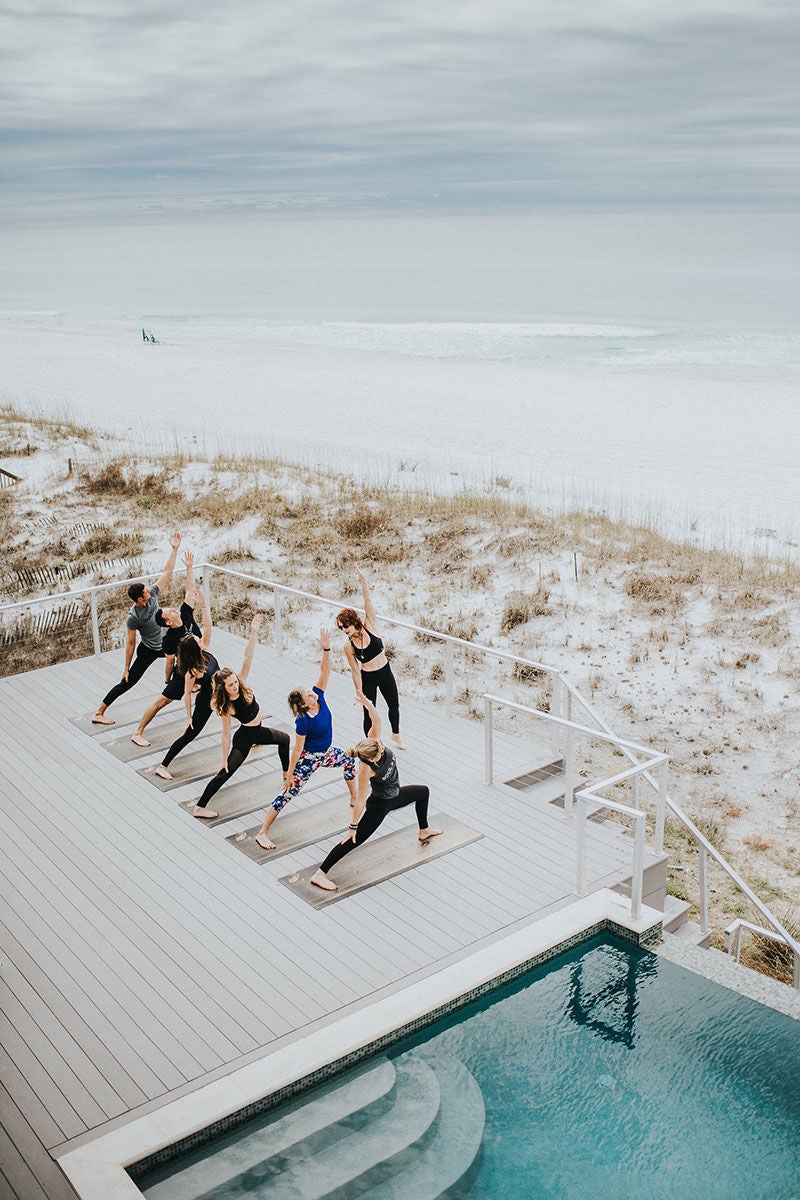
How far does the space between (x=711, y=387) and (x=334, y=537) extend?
29.7 meters

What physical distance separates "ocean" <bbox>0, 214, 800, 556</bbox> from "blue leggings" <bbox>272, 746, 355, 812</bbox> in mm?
13690

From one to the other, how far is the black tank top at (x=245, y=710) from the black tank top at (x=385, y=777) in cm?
148

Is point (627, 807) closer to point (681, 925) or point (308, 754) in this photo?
point (681, 925)

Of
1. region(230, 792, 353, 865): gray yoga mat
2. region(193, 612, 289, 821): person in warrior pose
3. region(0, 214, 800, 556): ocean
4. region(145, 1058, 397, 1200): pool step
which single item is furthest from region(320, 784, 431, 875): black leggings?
region(0, 214, 800, 556): ocean

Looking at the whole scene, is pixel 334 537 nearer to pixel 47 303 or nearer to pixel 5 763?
pixel 5 763

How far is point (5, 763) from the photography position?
10.3 meters

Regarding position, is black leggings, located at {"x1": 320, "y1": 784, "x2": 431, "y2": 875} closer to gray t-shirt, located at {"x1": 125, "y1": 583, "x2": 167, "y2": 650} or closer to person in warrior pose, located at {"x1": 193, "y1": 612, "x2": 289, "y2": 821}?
person in warrior pose, located at {"x1": 193, "y1": 612, "x2": 289, "y2": 821}

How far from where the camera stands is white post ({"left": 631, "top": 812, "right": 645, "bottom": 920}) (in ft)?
23.8

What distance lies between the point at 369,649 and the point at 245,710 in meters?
1.38

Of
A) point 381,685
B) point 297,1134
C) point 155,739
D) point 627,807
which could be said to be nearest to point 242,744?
point 381,685

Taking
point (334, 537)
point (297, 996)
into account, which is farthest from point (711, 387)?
point (297, 996)

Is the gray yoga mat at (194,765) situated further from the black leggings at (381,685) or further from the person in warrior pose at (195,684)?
the black leggings at (381,685)

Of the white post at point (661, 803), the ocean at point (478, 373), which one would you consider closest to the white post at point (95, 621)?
the white post at point (661, 803)

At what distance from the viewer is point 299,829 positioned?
29.3 feet
